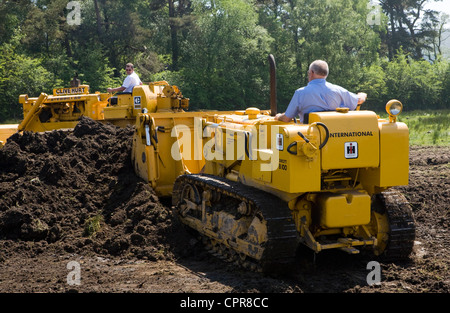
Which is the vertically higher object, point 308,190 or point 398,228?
point 308,190

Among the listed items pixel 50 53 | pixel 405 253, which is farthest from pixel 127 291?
pixel 50 53

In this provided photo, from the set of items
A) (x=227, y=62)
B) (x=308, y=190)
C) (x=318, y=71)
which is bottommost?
(x=308, y=190)

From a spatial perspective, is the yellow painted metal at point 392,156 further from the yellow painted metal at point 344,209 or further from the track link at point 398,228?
the track link at point 398,228

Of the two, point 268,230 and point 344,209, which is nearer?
point 268,230

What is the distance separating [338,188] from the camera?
725 cm

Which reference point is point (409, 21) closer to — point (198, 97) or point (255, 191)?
point (198, 97)

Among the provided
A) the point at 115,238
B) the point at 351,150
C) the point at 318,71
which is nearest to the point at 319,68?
the point at 318,71

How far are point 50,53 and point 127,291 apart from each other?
111 ft

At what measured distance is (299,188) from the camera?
671cm

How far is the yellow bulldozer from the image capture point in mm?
6809

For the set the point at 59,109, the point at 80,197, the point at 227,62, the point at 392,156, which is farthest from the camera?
the point at 227,62

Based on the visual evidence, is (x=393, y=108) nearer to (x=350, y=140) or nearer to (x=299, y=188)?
(x=350, y=140)

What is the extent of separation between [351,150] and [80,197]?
4694mm

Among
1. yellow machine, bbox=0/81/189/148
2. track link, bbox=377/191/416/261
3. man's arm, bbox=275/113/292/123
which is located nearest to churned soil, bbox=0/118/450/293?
track link, bbox=377/191/416/261
